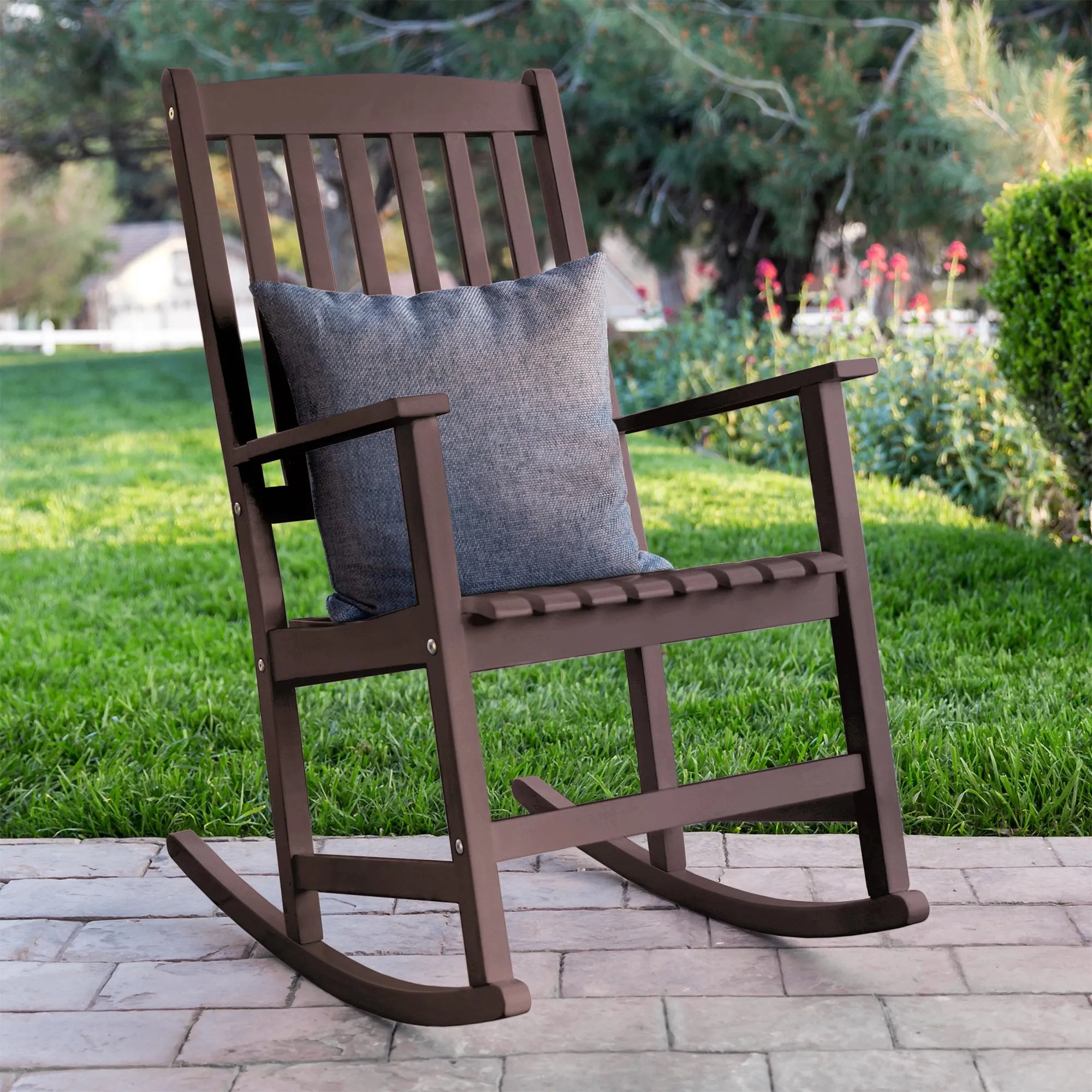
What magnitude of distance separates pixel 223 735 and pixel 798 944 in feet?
4.07

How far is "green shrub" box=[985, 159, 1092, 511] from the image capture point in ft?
12.0

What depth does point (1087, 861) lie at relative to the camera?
2090 millimetres

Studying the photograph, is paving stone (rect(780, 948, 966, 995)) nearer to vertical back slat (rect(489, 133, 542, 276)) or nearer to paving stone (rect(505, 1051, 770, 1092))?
paving stone (rect(505, 1051, 770, 1092))

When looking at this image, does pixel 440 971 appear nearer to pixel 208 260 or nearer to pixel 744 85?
pixel 208 260

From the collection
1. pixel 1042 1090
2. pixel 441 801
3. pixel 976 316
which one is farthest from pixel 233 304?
pixel 976 316

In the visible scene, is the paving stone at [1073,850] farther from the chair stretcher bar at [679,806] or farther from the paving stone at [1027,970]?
the chair stretcher bar at [679,806]

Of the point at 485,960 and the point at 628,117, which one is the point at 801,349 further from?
the point at 485,960

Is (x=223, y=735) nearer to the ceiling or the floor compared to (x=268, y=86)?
nearer to the floor

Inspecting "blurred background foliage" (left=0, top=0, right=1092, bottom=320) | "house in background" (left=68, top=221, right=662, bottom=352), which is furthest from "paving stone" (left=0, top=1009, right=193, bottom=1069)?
"house in background" (left=68, top=221, right=662, bottom=352)

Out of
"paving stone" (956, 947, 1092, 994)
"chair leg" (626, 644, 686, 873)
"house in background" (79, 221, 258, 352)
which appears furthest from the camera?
"house in background" (79, 221, 258, 352)

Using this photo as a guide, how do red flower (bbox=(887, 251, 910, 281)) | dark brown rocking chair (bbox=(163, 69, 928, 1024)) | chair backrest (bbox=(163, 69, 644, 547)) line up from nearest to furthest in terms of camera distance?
dark brown rocking chair (bbox=(163, 69, 928, 1024)) → chair backrest (bbox=(163, 69, 644, 547)) → red flower (bbox=(887, 251, 910, 281))

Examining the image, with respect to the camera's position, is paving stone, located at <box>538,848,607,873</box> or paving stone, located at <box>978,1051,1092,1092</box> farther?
paving stone, located at <box>538,848,607,873</box>

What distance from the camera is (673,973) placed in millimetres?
1787

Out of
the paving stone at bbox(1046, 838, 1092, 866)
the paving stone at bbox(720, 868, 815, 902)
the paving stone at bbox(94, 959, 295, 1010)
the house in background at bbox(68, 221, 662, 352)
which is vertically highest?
the house in background at bbox(68, 221, 662, 352)
